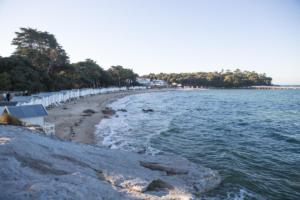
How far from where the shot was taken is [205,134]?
24.3m

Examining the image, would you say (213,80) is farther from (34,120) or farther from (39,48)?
(34,120)

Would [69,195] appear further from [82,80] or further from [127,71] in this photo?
[127,71]

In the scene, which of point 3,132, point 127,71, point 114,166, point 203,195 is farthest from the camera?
point 127,71

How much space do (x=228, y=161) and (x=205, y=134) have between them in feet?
28.0

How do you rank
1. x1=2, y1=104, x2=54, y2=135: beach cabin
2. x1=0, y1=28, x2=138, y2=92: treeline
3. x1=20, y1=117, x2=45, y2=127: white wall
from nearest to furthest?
x1=2, y1=104, x2=54, y2=135: beach cabin < x1=20, y1=117, x2=45, y2=127: white wall < x1=0, y1=28, x2=138, y2=92: treeline

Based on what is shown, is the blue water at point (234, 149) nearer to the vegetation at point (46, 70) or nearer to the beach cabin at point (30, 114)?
the beach cabin at point (30, 114)

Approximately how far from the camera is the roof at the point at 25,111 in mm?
19188

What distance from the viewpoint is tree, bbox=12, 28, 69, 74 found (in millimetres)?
60156

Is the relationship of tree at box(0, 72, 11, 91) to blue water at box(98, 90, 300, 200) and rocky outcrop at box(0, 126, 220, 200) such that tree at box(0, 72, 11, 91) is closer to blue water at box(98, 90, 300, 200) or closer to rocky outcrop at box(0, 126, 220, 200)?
blue water at box(98, 90, 300, 200)

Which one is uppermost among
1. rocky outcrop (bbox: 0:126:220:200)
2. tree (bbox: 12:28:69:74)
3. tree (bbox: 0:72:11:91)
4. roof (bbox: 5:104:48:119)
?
tree (bbox: 12:28:69:74)

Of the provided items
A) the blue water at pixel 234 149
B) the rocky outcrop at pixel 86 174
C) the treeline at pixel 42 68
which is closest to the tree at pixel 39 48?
the treeline at pixel 42 68

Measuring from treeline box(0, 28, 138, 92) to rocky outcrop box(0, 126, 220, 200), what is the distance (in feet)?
108

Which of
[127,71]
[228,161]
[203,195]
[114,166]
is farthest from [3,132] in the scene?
[127,71]

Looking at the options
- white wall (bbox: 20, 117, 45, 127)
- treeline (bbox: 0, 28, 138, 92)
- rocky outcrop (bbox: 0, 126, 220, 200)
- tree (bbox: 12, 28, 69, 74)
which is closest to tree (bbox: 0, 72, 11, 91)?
treeline (bbox: 0, 28, 138, 92)
